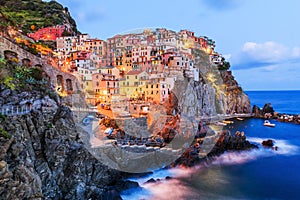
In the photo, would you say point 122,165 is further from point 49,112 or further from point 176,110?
point 176,110

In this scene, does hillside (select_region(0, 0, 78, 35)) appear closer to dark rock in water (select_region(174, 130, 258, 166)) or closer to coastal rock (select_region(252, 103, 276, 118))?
dark rock in water (select_region(174, 130, 258, 166))

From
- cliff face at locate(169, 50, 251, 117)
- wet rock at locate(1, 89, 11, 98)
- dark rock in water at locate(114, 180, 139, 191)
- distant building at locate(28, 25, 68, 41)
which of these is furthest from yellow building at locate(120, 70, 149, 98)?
distant building at locate(28, 25, 68, 41)

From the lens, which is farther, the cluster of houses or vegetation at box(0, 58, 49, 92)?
the cluster of houses

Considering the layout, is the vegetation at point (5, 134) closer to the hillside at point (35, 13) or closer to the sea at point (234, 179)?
the sea at point (234, 179)

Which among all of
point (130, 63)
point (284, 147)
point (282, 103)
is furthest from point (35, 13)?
point (282, 103)

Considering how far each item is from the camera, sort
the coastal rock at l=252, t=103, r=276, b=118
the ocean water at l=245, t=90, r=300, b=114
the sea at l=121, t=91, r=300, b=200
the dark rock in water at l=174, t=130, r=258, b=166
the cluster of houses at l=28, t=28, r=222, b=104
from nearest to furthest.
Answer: the sea at l=121, t=91, r=300, b=200
the dark rock in water at l=174, t=130, r=258, b=166
the cluster of houses at l=28, t=28, r=222, b=104
the coastal rock at l=252, t=103, r=276, b=118
the ocean water at l=245, t=90, r=300, b=114

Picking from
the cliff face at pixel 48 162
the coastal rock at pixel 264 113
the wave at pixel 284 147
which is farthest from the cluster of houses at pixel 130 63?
the coastal rock at pixel 264 113
